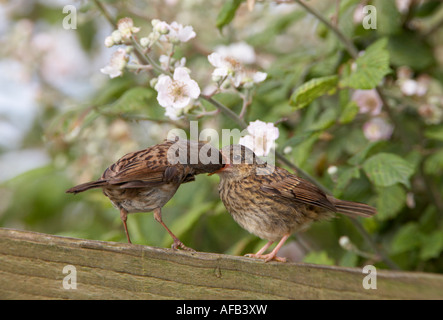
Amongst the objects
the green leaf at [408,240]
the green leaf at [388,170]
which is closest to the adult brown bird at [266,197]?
the green leaf at [388,170]

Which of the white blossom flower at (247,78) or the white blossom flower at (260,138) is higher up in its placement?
the white blossom flower at (247,78)

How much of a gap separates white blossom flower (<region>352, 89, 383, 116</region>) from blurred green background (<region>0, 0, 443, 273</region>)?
0.09 metres

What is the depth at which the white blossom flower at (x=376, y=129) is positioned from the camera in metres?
3.28

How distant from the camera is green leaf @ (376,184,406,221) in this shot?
9.32 feet

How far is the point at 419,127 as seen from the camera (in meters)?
3.55

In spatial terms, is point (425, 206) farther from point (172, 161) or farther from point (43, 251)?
point (43, 251)

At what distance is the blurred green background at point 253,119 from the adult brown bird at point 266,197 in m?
0.25

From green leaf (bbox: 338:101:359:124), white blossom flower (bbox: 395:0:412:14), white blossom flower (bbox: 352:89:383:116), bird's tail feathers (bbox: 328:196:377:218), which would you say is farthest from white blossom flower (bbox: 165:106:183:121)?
white blossom flower (bbox: 395:0:412:14)

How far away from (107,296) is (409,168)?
1.41 meters

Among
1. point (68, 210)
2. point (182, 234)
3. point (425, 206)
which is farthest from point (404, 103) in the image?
point (68, 210)

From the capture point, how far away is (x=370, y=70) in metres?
2.48

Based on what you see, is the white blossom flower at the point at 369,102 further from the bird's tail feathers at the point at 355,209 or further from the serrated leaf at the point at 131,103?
the serrated leaf at the point at 131,103

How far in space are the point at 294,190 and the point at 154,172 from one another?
2.06 ft

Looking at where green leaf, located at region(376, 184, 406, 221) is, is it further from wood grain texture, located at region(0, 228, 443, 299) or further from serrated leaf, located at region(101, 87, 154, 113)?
serrated leaf, located at region(101, 87, 154, 113)
